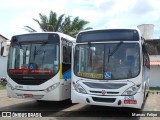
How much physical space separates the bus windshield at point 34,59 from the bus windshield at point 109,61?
1.13 metres

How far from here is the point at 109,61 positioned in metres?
10.4

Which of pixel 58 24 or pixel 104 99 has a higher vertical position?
pixel 58 24

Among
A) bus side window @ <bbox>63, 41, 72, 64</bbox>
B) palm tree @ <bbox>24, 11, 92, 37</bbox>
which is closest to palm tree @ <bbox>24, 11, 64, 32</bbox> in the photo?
palm tree @ <bbox>24, 11, 92, 37</bbox>

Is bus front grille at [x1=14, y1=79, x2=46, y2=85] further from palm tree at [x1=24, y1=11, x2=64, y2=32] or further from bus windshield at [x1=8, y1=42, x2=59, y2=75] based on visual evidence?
palm tree at [x1=24, y1=11, x2=64, y2=32]

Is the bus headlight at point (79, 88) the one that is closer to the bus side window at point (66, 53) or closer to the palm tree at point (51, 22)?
the bus side window at point (66, 53)

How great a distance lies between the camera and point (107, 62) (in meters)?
10.4

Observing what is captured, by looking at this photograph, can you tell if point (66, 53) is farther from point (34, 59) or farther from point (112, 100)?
point (112, 100)

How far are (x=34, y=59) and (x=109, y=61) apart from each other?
309 cm

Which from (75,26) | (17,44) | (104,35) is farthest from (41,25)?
(104,35)

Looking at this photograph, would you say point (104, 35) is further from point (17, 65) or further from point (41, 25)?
point (41, 25)

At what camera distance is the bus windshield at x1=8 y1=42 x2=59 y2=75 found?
37.7 feet

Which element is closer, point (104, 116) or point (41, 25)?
point (104, 116)

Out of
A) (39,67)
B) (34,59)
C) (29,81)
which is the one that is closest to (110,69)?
(39,67)

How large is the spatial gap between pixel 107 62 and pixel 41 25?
70.1ft
